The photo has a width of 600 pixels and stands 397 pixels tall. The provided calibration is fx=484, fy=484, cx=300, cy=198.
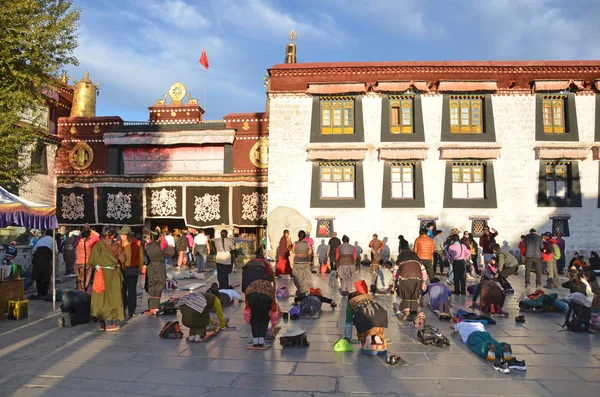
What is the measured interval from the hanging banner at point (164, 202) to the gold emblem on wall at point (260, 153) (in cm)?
397

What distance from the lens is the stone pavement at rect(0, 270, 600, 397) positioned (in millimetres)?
5582

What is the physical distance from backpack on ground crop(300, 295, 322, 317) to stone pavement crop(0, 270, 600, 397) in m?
1.02

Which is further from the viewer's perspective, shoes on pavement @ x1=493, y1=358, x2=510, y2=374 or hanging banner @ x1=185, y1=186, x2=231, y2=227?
hanging banner @ x1=185, y1=186, x2=231, y2=227

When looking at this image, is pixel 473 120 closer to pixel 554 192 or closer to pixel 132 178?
pixel 554 192

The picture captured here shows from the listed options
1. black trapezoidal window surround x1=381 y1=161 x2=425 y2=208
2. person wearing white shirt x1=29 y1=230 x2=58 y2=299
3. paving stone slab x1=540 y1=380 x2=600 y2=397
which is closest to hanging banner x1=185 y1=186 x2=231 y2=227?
black trapezoidal window surround x1=381 y1=161 x2=425 y2=208

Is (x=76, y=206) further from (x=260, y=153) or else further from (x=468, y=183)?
(x=468, y=183)

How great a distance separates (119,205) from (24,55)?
10717 mm

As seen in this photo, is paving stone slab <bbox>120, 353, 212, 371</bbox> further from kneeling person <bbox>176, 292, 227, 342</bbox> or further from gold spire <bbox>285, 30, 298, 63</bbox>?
gold spire <bbox>285, 30, 298, 63</bbox>

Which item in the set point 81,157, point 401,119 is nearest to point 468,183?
point 401,119

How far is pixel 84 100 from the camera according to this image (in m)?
28.6

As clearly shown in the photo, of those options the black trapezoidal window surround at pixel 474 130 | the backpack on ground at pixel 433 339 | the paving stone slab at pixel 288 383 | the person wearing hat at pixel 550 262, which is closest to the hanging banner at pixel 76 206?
the black trapezoidal window surround at pixel 474 130

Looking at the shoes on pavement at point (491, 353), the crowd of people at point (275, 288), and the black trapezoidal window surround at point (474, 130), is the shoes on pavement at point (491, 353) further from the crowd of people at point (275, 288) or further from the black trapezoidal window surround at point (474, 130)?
the black trapezoidal window surround at point (474, 130)

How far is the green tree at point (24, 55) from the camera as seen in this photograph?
47.2 ft

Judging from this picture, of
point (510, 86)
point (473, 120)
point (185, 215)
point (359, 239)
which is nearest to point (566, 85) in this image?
point (510, 86)
